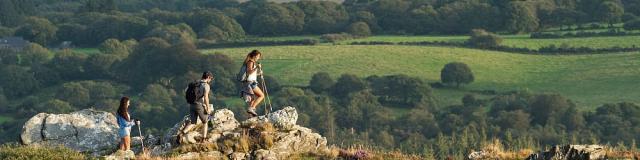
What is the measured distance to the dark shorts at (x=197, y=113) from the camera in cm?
3509

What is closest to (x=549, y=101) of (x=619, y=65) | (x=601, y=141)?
(x=601, y=141)

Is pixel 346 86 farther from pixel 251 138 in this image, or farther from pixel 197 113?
pixel 197 113

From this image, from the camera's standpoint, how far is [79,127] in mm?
37094

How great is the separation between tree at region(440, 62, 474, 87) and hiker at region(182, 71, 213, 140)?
4681 inches

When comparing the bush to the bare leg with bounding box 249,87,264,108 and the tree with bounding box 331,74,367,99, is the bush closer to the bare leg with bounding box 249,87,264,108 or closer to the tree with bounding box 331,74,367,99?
the bare leg with bounding box 249,87,264,108

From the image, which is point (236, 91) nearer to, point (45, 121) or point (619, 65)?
point (619, 65)

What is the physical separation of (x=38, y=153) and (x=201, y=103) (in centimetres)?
446

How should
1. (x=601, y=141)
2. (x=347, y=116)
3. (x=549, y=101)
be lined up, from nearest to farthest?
(x=601, y=141)
(x=549, y=101)
(x=347, y=116)

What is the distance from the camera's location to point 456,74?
159125 mm

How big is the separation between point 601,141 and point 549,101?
16.9 m

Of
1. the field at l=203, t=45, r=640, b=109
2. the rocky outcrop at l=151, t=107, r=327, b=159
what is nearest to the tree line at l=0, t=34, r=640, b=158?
the field at l=203, t=45, r=640, b=109

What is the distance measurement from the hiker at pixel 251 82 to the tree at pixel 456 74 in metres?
117

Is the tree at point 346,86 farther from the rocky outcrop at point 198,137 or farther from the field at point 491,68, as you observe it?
the rocky outcrop at point 198,137

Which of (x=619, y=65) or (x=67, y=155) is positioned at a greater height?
(x=67, y=155)
